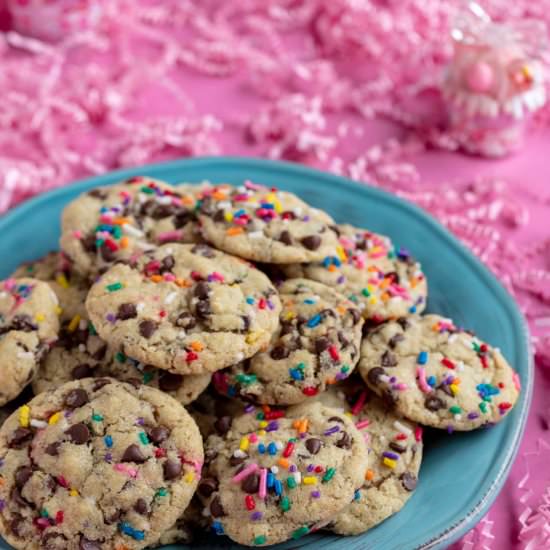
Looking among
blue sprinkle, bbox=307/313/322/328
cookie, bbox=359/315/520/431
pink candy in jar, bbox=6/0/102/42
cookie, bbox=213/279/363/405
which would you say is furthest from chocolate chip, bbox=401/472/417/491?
pink candy in jar, bbox=6/0/102/42

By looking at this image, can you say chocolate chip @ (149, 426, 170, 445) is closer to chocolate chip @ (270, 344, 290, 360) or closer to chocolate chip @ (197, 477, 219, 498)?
chocolate chip @ (197, 477, 219, 498)

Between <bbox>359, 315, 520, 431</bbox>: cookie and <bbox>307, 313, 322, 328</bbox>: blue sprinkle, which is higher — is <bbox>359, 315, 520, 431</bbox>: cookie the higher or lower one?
the lower one

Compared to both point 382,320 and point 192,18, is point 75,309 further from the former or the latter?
point 192,18

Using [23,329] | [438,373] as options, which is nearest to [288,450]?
[438,373]

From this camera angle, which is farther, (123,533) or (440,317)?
(440,317)

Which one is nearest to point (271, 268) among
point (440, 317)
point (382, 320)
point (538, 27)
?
point (382, 320)
